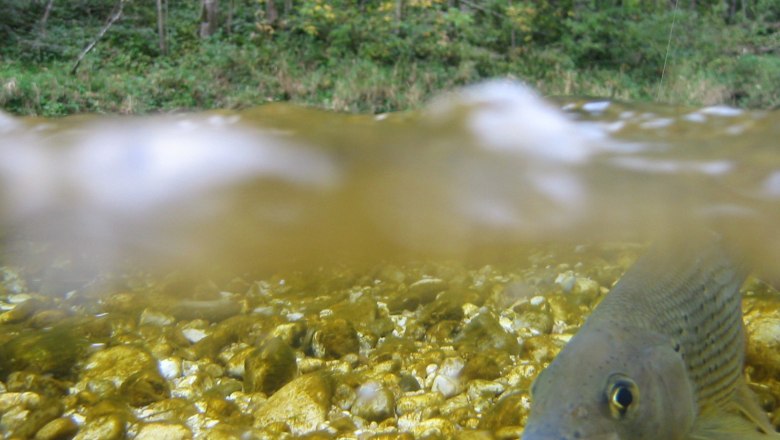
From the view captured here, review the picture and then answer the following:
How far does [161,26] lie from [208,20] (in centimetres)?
70

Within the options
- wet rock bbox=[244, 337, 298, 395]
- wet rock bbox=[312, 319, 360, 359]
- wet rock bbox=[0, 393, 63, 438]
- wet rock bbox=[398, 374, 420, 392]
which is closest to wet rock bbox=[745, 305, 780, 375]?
wet rock bbox=[398, 374, 420, 392]

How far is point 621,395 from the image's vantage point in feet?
5.29

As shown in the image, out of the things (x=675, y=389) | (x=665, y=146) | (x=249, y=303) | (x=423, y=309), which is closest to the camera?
(x=675, y=389)

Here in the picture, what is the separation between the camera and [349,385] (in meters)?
2.90

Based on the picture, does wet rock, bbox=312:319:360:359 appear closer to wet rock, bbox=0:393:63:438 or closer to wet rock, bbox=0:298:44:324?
wet rock, bbox=0:393:63:438

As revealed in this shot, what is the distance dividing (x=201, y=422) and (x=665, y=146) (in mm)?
4689

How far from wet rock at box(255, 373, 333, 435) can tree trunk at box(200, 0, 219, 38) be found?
6.99 meters

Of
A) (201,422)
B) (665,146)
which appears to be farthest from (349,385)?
(665,146)


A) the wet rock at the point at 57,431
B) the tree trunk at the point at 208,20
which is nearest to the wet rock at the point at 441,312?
the wet rock at the point at 57,431

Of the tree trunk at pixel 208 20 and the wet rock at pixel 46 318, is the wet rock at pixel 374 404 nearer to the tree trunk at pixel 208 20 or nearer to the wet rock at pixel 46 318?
the wet rock at pixel 46 318

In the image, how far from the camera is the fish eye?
1596mm

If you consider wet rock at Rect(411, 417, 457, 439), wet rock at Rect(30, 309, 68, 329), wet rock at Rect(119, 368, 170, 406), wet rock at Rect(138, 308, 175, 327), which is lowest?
wet rock at Rect(30, 309, 68, 329)

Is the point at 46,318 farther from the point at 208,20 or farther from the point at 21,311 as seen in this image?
the point at 208,20

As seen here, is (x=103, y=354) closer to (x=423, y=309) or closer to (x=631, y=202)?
(x=423, y=309)
